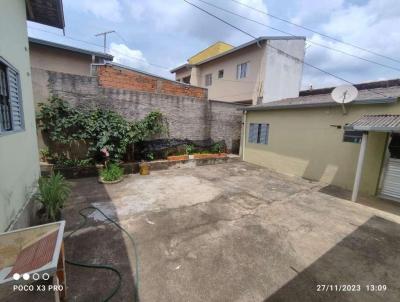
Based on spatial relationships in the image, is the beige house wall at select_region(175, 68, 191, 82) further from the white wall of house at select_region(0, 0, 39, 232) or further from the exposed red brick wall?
the white wall of house at select_region(0, 0, 39, 232)

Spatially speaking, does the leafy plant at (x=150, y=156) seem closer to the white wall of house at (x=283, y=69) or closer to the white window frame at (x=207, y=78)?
the white wall of house at (x=283, y=69)

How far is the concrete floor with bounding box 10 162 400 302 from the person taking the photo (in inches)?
78.8

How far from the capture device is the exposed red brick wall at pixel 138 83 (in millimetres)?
6179

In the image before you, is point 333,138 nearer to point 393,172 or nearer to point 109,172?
point 393,172

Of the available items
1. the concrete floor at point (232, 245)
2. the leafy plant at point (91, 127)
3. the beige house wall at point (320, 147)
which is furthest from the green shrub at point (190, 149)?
the concrete floor at point (232, 245)

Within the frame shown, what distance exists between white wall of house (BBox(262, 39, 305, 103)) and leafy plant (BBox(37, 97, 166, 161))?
7.36 meters

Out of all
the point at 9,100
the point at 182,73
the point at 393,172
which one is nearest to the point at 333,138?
the point at 393,172

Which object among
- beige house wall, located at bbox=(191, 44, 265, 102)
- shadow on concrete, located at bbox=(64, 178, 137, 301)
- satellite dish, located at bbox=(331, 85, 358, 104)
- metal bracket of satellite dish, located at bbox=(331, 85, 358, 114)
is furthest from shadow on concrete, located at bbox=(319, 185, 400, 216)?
beige house wall, located at bbox=(191, 44, 265, 102)

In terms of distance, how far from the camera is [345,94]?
5.03 metres

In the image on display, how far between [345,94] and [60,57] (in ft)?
37.4

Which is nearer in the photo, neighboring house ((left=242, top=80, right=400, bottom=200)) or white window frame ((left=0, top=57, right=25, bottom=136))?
white window frame ((left=0, top=57, right=25, bottom=136))

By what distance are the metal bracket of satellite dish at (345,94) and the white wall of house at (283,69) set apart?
5097mm

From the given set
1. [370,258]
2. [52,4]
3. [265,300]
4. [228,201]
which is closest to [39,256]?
[265,300]

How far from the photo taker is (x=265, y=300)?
1884mm
